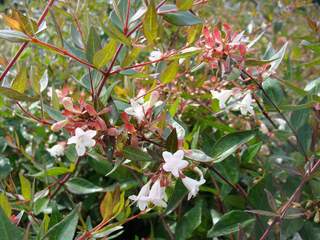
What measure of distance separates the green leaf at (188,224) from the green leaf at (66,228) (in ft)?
1.48

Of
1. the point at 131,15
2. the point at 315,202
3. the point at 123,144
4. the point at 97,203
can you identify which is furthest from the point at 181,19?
the point at 97,203

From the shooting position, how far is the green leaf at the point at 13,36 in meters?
0.68

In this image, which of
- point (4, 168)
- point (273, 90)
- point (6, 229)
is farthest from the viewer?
point (4, 168)

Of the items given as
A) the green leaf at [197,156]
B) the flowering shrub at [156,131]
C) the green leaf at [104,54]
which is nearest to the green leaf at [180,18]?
the flowering shrub at [156,131]

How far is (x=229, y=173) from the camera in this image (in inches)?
39.5

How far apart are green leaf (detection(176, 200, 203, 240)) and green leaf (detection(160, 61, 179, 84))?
0.34 m

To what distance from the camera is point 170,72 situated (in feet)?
2.70

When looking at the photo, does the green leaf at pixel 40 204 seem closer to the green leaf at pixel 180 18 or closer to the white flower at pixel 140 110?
the white flower at pixel 140 110

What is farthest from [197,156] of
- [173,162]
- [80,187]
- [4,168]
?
[4,168]

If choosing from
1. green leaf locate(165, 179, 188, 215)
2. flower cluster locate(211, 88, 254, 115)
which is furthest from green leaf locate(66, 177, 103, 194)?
flower cluster locate(211, 88, 254, 115)

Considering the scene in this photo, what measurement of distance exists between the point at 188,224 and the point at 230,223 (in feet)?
0.42

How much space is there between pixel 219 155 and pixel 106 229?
27 cm

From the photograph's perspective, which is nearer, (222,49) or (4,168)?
(222,49)

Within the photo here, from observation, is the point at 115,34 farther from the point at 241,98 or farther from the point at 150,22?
the point at 241,98
